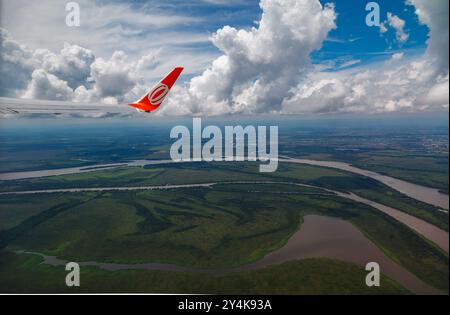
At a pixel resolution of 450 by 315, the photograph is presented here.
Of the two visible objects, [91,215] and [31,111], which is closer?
[31,111]

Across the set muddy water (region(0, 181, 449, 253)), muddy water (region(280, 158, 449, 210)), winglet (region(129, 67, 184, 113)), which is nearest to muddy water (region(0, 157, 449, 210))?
muddy water (region(280, 158, 449, 210))

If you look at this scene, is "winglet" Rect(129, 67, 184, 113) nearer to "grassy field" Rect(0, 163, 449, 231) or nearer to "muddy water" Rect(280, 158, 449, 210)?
"muddy water" Rect(280, 158, 449, 210)

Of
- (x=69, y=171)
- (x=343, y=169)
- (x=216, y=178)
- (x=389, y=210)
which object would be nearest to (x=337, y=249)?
(x=389, y=210)

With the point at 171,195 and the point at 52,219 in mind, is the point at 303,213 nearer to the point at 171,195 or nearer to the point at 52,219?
the point at 171,195

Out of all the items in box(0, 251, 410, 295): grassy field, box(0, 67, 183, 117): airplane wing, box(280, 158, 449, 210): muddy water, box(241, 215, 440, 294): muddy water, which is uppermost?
box(0, 67, 183, 117): airplane wing

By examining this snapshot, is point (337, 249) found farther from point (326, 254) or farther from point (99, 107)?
point (99, 107)
